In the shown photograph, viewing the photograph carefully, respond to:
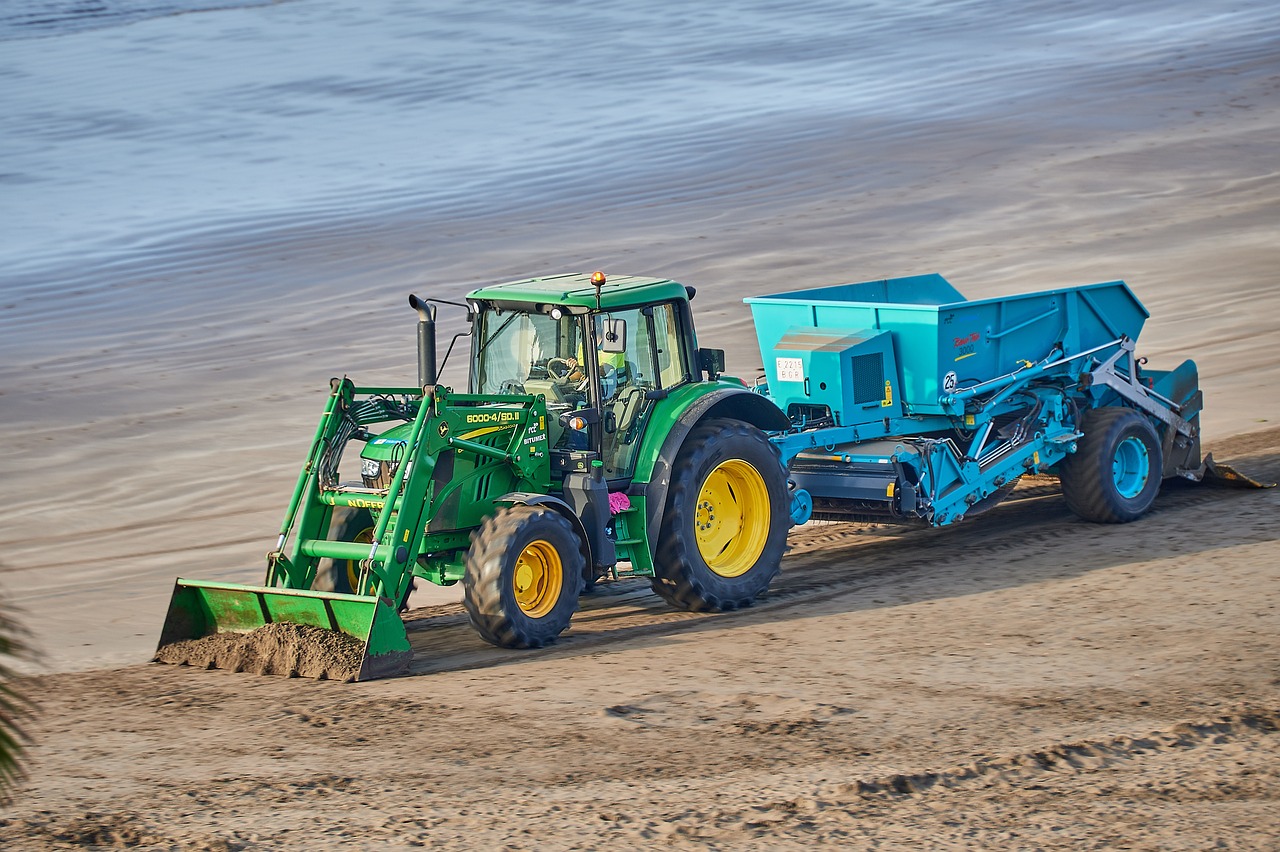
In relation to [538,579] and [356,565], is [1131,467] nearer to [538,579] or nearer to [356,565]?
[538,579]

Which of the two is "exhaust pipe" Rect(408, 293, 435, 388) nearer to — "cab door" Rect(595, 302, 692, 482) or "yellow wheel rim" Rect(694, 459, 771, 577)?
"cab door" Rect(595, 302, 692, 482)

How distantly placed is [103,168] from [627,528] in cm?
2115

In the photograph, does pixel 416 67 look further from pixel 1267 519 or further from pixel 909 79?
pixel 1267 519

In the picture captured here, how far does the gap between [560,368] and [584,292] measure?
1.59ft

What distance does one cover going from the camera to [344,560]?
32.2ft

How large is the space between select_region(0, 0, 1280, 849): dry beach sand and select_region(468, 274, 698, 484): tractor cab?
115 cm

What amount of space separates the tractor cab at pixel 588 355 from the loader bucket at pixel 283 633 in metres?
1.61

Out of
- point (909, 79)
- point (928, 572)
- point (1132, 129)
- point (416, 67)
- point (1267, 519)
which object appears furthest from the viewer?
point (416, 67)

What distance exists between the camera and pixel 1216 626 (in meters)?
9.36

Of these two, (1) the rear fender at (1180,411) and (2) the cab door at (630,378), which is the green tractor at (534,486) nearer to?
(2) the cab door at (630,378)

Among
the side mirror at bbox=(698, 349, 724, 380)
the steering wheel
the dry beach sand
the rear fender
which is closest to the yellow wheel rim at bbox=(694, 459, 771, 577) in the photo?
the dry beach sand

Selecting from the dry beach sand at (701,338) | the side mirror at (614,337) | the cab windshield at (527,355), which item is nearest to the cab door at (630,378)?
the side mirror at (614,337)

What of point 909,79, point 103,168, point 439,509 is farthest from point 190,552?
point 909,79

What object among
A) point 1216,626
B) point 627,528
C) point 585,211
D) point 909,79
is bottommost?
point 1216,626
